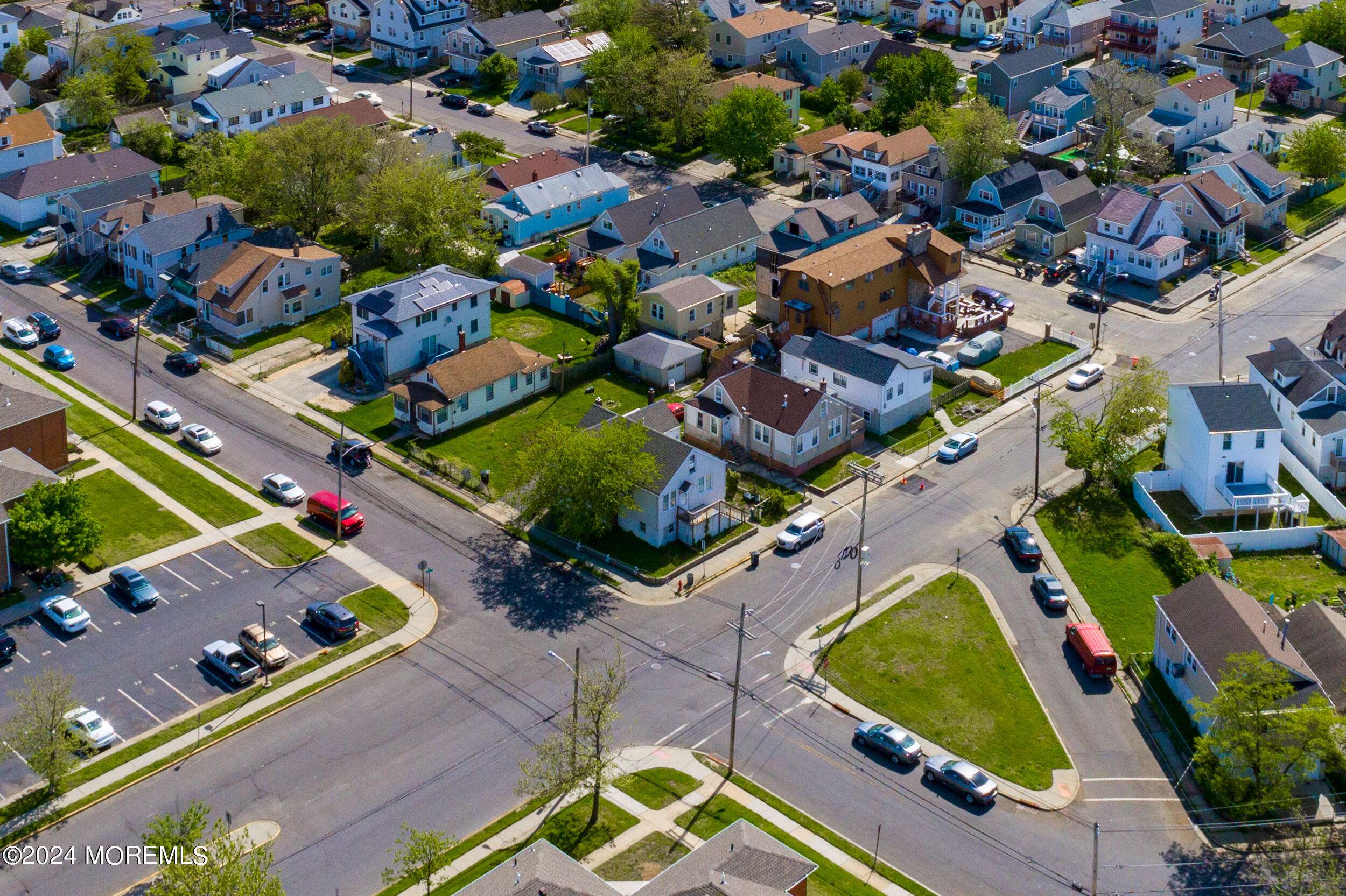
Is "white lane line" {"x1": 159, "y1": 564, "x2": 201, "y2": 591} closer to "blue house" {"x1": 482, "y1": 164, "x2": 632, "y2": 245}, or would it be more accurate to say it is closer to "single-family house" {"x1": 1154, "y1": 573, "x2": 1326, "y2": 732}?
"single-family house" {"x1": 1154, "y1": 573, "x2": 1326, "y2": 732}

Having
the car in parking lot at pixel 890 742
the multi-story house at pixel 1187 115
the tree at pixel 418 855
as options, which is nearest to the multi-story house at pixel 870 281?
the car in parking lot at pixel 890 742

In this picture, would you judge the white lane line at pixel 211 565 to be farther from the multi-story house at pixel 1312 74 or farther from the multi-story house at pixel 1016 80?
the multi-story house at pixel 1312 74

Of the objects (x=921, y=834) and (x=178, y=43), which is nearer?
(x=921, y=834)

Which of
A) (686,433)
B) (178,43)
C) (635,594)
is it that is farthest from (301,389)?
(178,43)

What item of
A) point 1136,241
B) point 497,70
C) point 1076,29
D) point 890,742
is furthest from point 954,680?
point 1076,29

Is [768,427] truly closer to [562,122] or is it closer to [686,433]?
[686,433]
